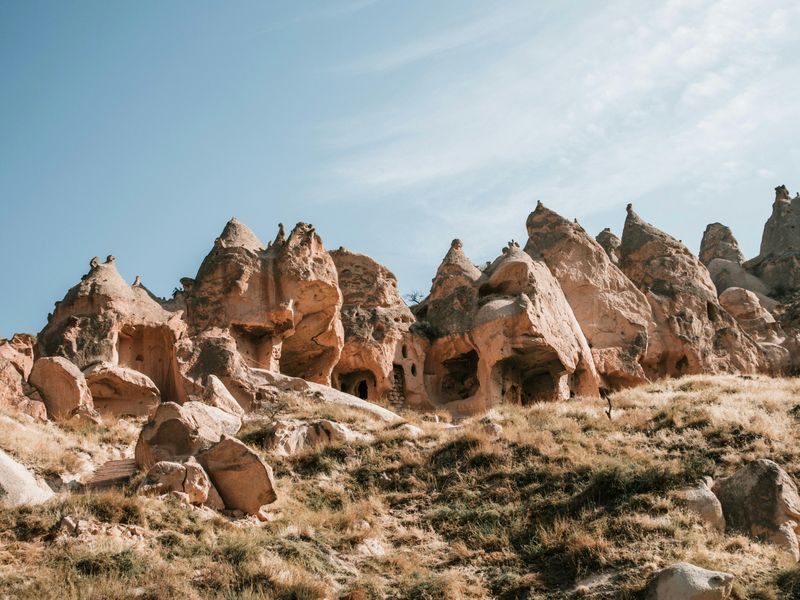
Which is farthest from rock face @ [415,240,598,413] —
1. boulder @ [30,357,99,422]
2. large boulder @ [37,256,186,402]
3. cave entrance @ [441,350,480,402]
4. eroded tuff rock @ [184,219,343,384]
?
boulder @ [30,357,99,422]

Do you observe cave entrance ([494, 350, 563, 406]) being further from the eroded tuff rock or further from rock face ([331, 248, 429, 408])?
the eroded tuff rock

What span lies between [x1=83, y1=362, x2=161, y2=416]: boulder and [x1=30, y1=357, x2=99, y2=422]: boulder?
1646 mm

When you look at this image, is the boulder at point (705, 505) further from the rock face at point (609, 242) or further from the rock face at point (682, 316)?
the rock face at point (609, 242)

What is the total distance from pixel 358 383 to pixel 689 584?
61.0ft

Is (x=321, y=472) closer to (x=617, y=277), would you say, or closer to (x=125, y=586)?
(x=125, y=586)

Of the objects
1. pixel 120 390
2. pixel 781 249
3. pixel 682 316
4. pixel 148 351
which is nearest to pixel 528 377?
pixel 682 316

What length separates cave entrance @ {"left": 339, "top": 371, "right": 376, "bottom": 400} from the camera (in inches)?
1107

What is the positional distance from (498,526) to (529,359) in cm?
1303

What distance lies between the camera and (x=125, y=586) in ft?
32.9

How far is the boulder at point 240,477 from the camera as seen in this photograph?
1317 centimetres

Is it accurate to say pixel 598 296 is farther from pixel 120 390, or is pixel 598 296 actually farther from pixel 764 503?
pixel 764 503

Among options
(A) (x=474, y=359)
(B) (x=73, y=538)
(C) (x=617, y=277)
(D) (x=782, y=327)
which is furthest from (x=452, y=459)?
(D) (x=782, y=327)

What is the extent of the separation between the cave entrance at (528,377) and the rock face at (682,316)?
5.38m

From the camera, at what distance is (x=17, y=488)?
38.7ft
